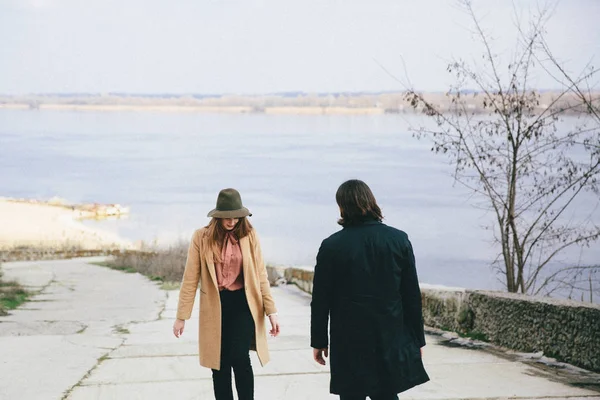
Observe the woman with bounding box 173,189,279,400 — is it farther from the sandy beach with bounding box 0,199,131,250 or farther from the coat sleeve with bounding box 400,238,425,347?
the sandy beach with bounding box 0,199,131,250

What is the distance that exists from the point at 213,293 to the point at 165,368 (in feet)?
7.63

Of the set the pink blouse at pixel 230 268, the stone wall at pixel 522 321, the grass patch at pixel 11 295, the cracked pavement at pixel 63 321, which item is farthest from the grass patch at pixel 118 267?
the pink blouse at pixel 230 268

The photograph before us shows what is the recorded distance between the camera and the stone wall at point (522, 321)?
7246mm

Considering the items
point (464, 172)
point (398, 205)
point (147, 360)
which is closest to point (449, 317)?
point (464, 172)

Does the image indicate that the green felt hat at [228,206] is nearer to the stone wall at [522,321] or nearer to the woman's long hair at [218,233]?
the woman's long hair at [218,233]

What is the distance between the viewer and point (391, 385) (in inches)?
173

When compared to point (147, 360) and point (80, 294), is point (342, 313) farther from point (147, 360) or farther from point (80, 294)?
point (80, 294)

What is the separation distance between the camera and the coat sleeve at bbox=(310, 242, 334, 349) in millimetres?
4438

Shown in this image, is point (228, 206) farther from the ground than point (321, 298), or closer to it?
farther from the ground

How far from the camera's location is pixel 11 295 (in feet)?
→ 45.0

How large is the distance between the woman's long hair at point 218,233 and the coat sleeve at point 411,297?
136 cm

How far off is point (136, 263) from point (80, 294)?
517 cm

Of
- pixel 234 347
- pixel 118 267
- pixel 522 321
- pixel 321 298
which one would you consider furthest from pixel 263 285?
pixel 118 267

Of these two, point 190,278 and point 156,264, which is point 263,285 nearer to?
point 190,278
